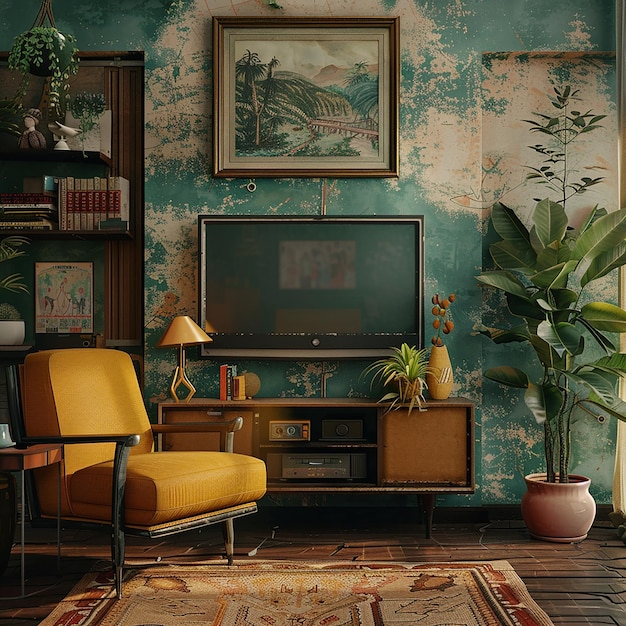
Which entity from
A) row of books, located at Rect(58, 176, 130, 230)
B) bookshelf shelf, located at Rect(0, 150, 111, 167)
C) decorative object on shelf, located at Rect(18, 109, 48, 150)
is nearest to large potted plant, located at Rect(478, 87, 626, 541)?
row of books, located at Rect(58, 176, 130, 230)

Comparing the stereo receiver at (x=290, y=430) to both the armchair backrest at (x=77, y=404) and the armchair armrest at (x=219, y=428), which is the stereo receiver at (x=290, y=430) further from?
the armchair backrest at (x=77, y=404)

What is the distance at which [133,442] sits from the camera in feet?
9.86

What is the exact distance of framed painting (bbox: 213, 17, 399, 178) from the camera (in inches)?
173

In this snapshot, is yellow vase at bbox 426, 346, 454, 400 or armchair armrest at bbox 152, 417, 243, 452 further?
yellow vase at bbox 426, 346, 454, 400

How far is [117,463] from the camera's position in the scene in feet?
9.85

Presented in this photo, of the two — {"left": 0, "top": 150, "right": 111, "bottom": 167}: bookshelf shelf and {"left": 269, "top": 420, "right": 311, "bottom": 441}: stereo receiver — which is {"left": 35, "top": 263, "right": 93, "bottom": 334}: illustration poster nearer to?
{"left": 0, "top": 150, "right": 111, "bottom": 167}: bookshelf shelf

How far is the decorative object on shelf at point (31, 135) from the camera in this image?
4316 millimetres

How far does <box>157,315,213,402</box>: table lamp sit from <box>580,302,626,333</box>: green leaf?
1.95 m

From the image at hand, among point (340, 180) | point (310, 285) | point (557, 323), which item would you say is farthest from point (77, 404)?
point (557, 323)

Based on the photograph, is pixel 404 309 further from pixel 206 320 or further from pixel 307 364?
pixel 206 320

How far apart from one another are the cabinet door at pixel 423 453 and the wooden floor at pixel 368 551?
1.03ft

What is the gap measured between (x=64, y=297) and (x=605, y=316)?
2.97 meters

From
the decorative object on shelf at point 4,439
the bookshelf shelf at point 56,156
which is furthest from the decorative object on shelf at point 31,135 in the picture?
the decorative object on shelf at point 4,439

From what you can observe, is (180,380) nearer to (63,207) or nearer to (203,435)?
(203,435)
